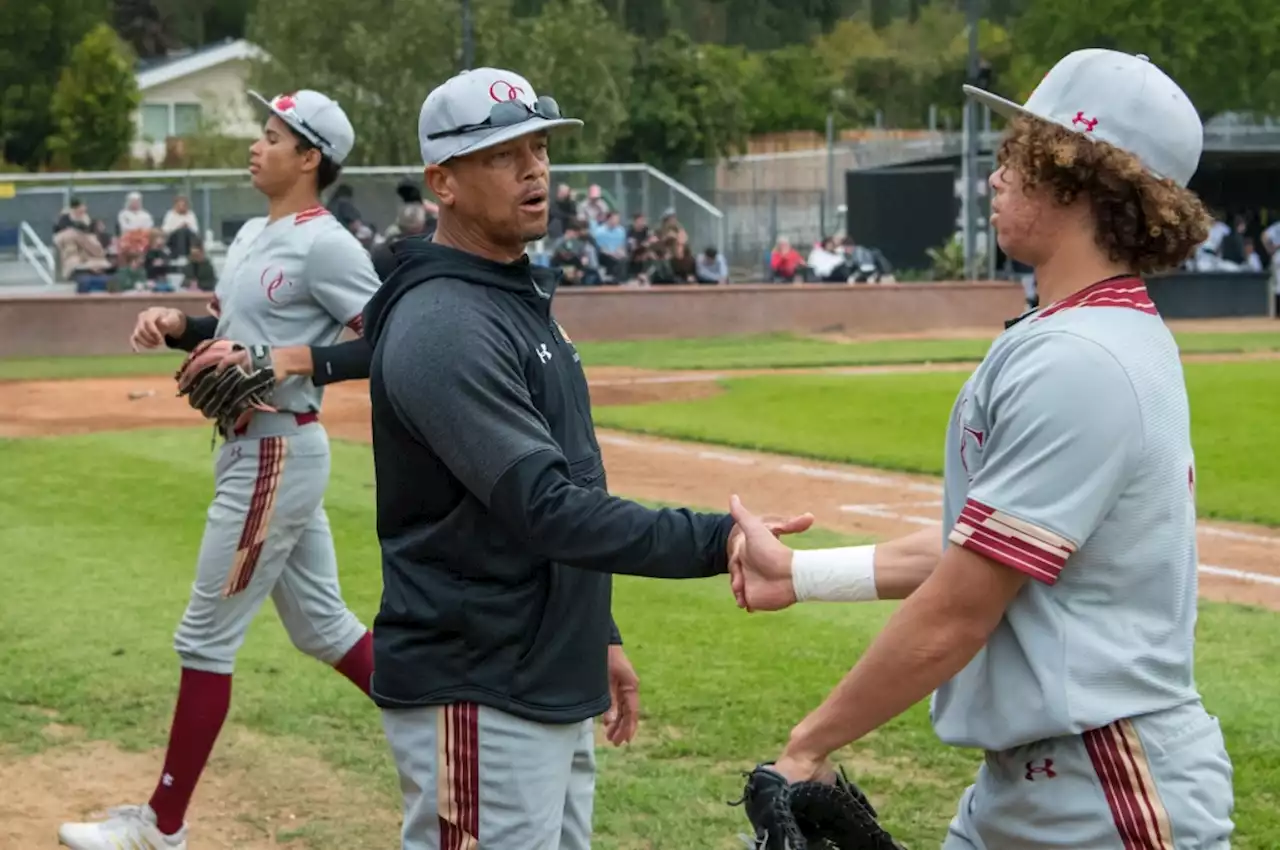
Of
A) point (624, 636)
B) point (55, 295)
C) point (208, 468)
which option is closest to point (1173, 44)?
point (55, 295)

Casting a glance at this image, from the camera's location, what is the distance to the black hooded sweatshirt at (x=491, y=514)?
306 cm

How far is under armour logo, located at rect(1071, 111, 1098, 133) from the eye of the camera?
2.65 meters

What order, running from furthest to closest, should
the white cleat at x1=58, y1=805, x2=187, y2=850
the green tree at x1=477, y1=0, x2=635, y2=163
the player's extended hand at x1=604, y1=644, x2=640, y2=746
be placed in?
the green tree at x1=477, y1=0, x2=635, y2=163, the white cleat at x1=58, y1=805, x2=187, y2=850, the player's extended hand at x1=604, y1=644, x2=640, y2=746

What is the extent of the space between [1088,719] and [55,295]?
2393cm

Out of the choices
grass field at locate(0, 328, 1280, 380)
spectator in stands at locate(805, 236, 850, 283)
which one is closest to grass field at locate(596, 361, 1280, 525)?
grass field at locate(0, 328, 1280, 380)

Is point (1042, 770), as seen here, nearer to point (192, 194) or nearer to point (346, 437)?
point (346, 437)

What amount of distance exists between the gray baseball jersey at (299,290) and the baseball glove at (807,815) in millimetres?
3115

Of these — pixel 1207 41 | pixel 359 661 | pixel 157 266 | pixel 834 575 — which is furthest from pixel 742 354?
pixel 1207 41

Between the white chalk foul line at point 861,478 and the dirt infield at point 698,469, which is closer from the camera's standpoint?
the dirt infield at point 698,469

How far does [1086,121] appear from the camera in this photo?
2.66 meters

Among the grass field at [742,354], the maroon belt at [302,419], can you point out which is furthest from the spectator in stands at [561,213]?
the maroon belt at [302,419]

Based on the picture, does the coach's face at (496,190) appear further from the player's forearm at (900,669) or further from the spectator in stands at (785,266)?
the spectator in stands at (785,266)

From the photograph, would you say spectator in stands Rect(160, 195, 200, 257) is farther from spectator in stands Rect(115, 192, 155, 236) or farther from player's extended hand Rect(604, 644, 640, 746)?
player's extended hand Rect(604, 644, 640, 746)

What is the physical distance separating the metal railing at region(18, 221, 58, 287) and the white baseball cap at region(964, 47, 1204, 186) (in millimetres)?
24917
